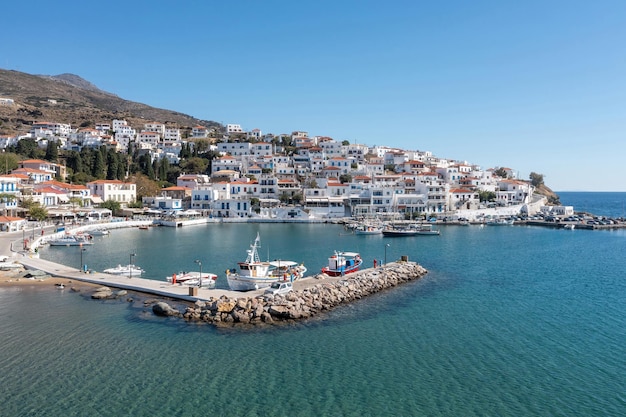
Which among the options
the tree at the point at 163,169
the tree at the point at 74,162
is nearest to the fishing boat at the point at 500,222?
the tree at the point at 163,169

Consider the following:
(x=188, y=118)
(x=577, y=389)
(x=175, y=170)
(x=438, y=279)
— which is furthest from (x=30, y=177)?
(x=188, y=118)

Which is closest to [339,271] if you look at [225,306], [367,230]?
[225,306]

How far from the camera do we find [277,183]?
264 ft

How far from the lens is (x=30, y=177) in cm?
6550

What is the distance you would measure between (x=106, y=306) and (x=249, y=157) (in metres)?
76.9

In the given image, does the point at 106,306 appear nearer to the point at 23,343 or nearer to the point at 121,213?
the point at 23,343

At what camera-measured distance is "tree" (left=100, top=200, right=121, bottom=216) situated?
68000mm

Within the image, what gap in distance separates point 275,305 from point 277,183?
200 ft

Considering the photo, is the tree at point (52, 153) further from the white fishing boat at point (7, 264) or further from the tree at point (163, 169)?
the white fishing boat at point (7, 264)

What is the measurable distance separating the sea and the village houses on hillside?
45.4 m

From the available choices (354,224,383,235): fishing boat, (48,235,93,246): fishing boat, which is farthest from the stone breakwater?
(354,224,383,235): fishing boat

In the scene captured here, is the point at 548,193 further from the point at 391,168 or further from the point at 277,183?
the point at 277,183

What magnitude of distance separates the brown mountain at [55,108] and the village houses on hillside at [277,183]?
1669 centimetres

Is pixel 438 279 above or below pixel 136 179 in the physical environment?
below
